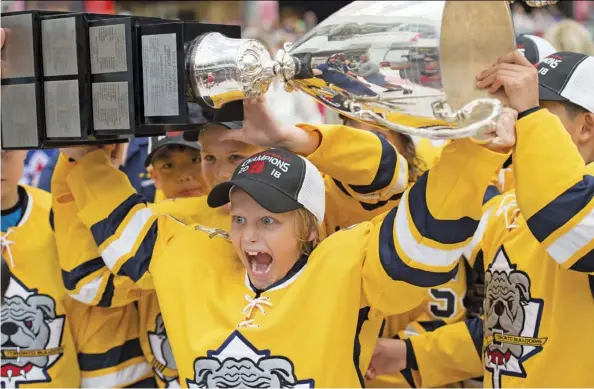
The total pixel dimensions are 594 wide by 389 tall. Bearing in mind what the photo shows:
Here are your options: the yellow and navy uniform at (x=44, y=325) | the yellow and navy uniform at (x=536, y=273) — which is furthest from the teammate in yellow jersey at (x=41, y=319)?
the yellow and navy uniform at (x=536, y=273)

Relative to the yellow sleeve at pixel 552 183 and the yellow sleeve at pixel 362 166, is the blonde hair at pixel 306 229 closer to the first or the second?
the yellow sleeve at pixel 362 166

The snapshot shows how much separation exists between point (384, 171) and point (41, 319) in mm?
854

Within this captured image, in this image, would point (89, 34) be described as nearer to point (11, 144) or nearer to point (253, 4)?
point (11, 144)

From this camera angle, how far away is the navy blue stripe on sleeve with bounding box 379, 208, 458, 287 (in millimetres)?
1279

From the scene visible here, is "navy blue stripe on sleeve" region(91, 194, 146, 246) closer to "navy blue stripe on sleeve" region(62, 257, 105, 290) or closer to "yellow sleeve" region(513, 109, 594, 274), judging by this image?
"navy blue stripe on sleeve" region(62, 257, 105, 290)

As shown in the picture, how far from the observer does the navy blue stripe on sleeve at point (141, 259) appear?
1620mm

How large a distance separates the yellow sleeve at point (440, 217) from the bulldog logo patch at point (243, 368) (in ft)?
0.88

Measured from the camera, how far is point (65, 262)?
5.79ft

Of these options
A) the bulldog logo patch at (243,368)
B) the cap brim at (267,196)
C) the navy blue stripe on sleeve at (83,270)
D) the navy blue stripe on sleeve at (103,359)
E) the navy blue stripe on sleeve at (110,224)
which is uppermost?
the cap brim at (267,196)

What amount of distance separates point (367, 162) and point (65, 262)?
2.27 ft

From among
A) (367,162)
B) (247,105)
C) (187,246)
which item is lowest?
(187,246)

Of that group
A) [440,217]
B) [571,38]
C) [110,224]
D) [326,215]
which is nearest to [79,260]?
[110,224]

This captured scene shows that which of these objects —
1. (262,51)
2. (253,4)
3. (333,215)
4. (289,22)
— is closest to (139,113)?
(262,51)

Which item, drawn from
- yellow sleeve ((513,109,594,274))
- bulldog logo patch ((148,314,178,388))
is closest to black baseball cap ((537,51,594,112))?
yellow sleeve ((513,109,594,274))
